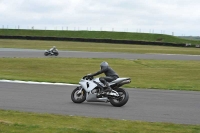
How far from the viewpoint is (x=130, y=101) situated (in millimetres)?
14500

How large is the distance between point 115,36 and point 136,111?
80.0m

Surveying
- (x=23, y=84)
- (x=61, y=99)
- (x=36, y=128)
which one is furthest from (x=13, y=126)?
(x=23, y=84)

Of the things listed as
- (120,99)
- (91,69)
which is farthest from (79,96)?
(91,69)

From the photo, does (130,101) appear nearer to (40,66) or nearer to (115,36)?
(40,66)

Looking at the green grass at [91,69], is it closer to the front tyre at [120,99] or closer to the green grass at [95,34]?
the front tyre at [120,99]

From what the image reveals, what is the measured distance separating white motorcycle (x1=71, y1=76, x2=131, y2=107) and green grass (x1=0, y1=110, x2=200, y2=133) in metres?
2.48

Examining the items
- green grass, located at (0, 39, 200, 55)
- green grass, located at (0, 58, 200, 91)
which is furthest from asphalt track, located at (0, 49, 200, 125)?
green grass, located at (0, 39, 200, 55)

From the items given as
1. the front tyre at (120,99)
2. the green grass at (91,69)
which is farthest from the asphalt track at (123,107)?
the green grass at (91,69)

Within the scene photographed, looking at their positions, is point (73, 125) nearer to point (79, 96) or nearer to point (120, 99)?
point (120, 99)

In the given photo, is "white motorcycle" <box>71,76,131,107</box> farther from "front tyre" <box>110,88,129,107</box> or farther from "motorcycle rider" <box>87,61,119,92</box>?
"motorcycle rider" <box>87,61,119,92</box>

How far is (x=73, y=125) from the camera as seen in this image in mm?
9883

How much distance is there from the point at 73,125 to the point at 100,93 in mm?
3798

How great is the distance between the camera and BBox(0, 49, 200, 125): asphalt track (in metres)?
11.7

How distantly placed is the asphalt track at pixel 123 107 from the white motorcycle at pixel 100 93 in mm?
224
